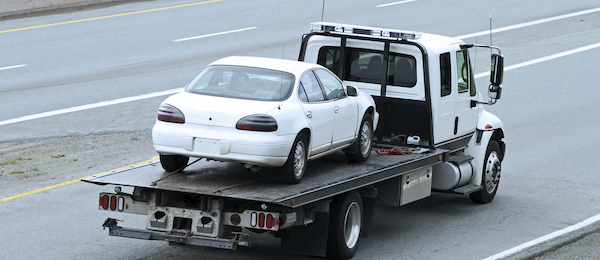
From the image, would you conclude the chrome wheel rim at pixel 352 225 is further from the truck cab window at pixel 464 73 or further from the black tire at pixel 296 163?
the truck cab window at pixel 464 73

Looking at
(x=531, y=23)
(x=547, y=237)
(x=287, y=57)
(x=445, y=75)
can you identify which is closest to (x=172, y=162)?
(x=445, y=75)

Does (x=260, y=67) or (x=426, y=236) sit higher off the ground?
(x=260, y=67)

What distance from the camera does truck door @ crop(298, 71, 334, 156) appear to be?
9.64 meters

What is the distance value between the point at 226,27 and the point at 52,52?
552 cm

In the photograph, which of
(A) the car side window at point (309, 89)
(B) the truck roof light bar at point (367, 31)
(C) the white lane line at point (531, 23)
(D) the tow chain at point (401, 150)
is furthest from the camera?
(C) the white lane line at point (531, 23)

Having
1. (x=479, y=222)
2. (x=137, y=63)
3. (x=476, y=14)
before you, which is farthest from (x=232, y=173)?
(x=476, y=14)

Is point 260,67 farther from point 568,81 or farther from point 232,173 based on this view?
point 568,81

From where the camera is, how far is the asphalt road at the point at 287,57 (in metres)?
10.8

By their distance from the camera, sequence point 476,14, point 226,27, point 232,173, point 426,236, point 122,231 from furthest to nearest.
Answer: point 476,14
point 226,27
point 426,236
point 232,173
point 122,231

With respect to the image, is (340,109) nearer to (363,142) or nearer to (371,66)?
(363,142)

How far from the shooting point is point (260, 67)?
32.4 feet

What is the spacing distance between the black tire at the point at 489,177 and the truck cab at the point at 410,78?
442mm

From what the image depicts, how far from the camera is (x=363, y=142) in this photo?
10797mm

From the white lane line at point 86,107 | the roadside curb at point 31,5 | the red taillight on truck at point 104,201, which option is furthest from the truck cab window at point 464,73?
the roadside curb at point 31,5
